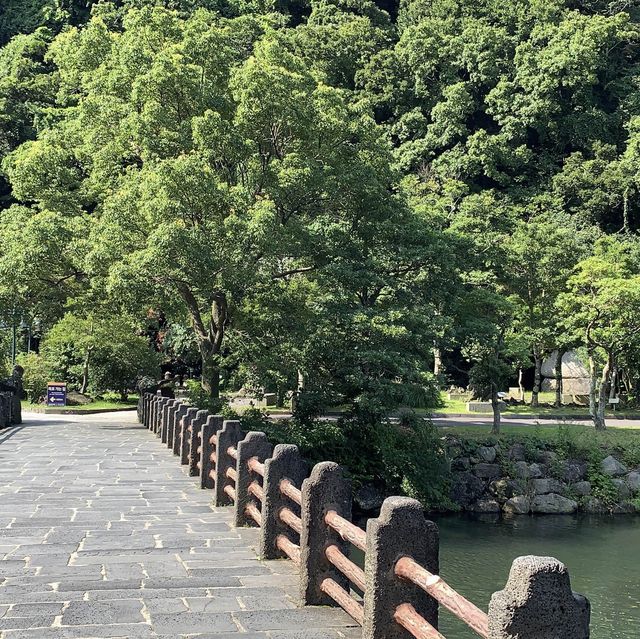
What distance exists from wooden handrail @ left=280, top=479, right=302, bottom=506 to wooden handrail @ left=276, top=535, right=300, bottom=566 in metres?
0.38

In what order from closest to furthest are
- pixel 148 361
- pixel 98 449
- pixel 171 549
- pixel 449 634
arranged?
pixel 171 549, pixel 449 634, pixel 98 449, pixel 148 361

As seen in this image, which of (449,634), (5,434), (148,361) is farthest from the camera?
A: (148,361)

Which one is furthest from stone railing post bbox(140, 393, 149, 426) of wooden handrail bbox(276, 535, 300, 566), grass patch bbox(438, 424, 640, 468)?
wooden handrail bbox(276, 535, 300, 566)

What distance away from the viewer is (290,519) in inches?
260

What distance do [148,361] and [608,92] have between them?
1530 inches

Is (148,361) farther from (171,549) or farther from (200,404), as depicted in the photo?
(171,549)

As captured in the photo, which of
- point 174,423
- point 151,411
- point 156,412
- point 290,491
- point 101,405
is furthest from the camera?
point 101,405

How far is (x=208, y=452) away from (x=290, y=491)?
539cm

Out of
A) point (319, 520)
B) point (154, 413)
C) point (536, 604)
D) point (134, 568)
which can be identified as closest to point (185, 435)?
point (134, 568)

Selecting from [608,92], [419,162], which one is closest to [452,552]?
[419,162]

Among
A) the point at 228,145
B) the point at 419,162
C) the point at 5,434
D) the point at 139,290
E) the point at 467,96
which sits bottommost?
the point at 5,434

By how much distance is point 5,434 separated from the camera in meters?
20.4

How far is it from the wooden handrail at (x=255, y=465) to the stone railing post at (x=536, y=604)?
493 cm

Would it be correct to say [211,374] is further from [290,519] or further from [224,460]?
[290,519]
